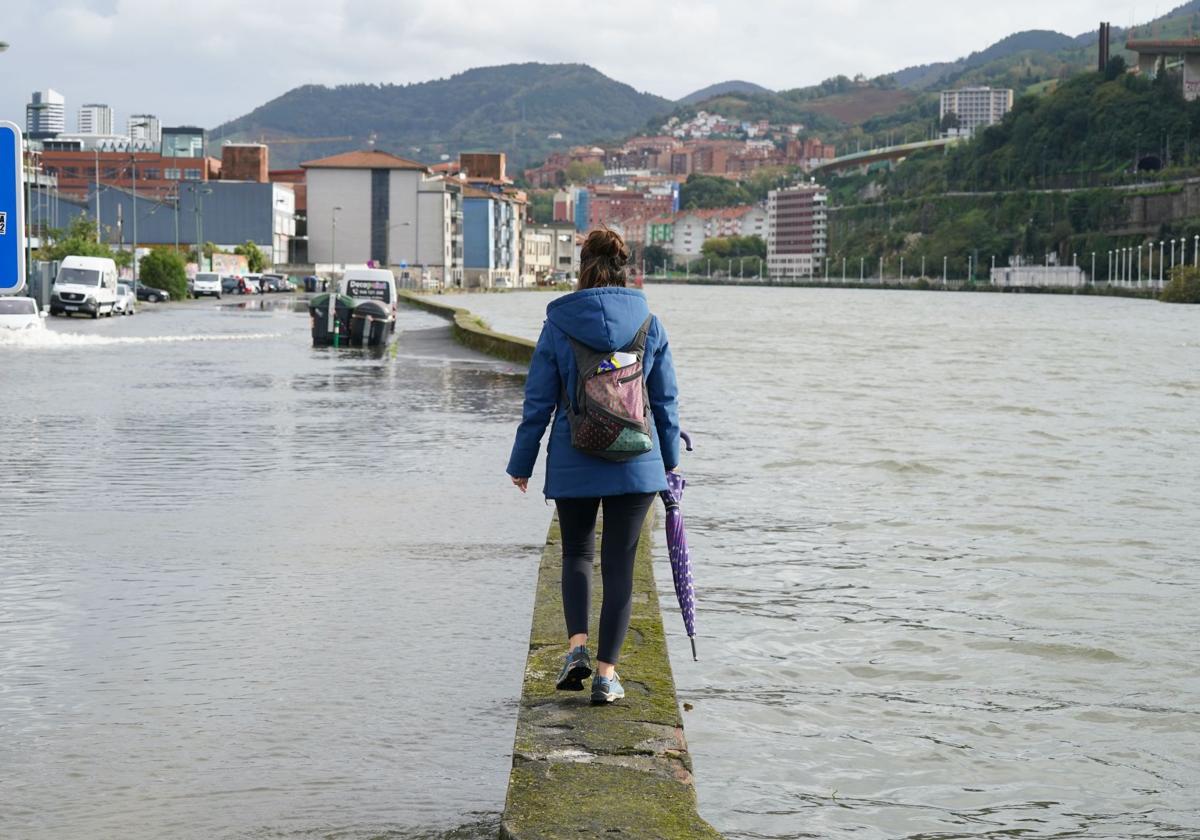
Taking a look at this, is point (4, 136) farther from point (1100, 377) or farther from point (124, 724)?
point (1100, 377)

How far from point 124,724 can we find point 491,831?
178 cm

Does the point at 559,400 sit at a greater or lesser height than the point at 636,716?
greater

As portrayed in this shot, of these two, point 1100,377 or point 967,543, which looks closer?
point 967,543

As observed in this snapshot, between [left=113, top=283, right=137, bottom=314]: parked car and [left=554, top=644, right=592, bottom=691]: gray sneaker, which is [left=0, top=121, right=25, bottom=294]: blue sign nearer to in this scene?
[left=554, top=644, right=592, bottom=691]: gray sneaker

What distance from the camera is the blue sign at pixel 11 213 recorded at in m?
6.81

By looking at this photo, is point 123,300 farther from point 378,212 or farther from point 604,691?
point 378,212

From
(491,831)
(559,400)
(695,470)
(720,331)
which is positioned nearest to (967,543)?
(695,470)

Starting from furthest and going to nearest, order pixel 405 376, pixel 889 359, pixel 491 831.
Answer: pixel 889 359 < pixel 405 376 < pixel 491 831

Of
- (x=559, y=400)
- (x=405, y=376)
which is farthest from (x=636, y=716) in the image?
(x=405, y=376)

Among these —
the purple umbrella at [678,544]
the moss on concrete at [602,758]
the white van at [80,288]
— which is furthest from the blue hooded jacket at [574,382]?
the white van at [80,288]

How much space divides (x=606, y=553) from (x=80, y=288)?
51.3 metres

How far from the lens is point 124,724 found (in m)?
6.30

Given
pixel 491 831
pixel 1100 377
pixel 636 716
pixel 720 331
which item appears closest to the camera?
pixel 491 831

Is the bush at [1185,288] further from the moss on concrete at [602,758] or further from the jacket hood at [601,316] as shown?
the jacket hood at [601,316]
